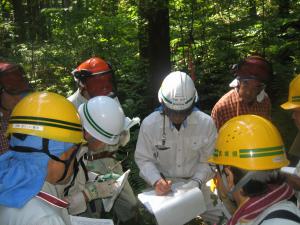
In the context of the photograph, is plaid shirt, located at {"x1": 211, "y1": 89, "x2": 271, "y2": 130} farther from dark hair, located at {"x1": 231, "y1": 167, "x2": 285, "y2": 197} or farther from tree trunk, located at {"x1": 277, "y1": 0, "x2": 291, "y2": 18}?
tree trunk, located at {"x1": 277, "y1": 0, "x2": 291, "y2": 18}

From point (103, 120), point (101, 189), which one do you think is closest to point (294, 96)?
point (103, 120)

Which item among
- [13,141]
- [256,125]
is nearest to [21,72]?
[13,141]

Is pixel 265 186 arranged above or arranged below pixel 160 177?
above

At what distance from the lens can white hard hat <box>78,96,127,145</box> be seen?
11.3 feet

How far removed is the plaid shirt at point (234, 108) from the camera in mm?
4863

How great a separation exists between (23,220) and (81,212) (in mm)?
1351

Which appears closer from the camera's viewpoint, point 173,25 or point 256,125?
point 256,125

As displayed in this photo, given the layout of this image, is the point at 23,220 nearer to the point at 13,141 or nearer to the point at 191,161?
the point at 13,141

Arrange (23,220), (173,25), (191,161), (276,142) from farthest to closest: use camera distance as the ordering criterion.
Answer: (173,25)
(191,161)
(276,142)
(23,220)

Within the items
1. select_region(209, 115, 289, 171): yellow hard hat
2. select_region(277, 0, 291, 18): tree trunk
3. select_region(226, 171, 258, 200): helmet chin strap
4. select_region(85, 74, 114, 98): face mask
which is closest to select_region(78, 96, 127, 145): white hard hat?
select_region(85, 74, 114, 98): face mask

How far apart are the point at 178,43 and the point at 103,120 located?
626 cm

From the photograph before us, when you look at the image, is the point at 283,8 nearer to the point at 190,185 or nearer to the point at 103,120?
the point at 190,185

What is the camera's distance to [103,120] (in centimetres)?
346

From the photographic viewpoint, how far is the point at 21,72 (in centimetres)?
457
